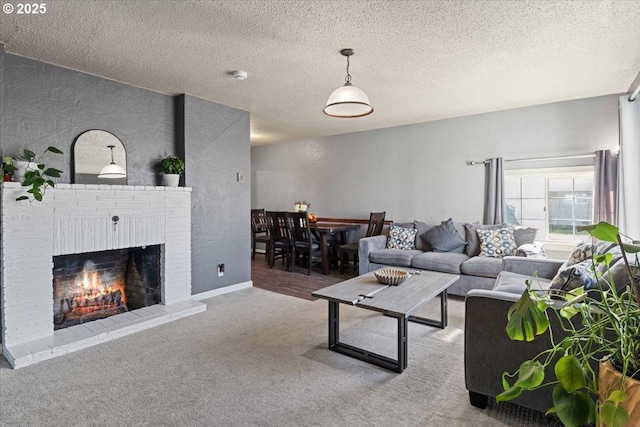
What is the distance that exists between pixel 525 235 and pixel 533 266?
1160 millimetres

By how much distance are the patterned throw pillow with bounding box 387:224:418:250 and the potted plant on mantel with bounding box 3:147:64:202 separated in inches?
157

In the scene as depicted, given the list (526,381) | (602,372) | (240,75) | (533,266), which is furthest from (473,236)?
(526,381)

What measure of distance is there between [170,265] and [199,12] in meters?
2.60

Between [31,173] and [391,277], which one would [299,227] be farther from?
[31,173]

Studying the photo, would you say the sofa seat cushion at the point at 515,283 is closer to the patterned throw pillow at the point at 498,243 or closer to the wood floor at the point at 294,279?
the patterned throw pillow at the point at 498,243

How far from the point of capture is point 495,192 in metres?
4.65

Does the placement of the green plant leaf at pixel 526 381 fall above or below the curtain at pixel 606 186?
below

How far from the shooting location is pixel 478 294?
6.48 feet

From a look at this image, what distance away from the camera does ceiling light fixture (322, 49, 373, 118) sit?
263 centimetres

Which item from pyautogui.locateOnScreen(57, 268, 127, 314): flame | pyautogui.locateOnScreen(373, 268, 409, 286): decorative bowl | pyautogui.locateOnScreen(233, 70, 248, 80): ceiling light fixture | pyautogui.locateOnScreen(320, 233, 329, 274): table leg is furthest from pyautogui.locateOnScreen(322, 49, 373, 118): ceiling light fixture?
pyautogui.locateOnScreen(57, 268, 127, 314): flame

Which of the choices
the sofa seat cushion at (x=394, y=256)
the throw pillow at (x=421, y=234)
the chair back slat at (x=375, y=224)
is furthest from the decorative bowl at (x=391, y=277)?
the chair back slat at (x=375, y=224)

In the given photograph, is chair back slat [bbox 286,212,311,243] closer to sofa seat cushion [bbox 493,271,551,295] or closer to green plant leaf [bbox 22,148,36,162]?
sofa seat cushion [bbox 493,271,551,295]

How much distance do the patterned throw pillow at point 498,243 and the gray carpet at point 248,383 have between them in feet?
4.75

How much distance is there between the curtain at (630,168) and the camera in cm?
360
